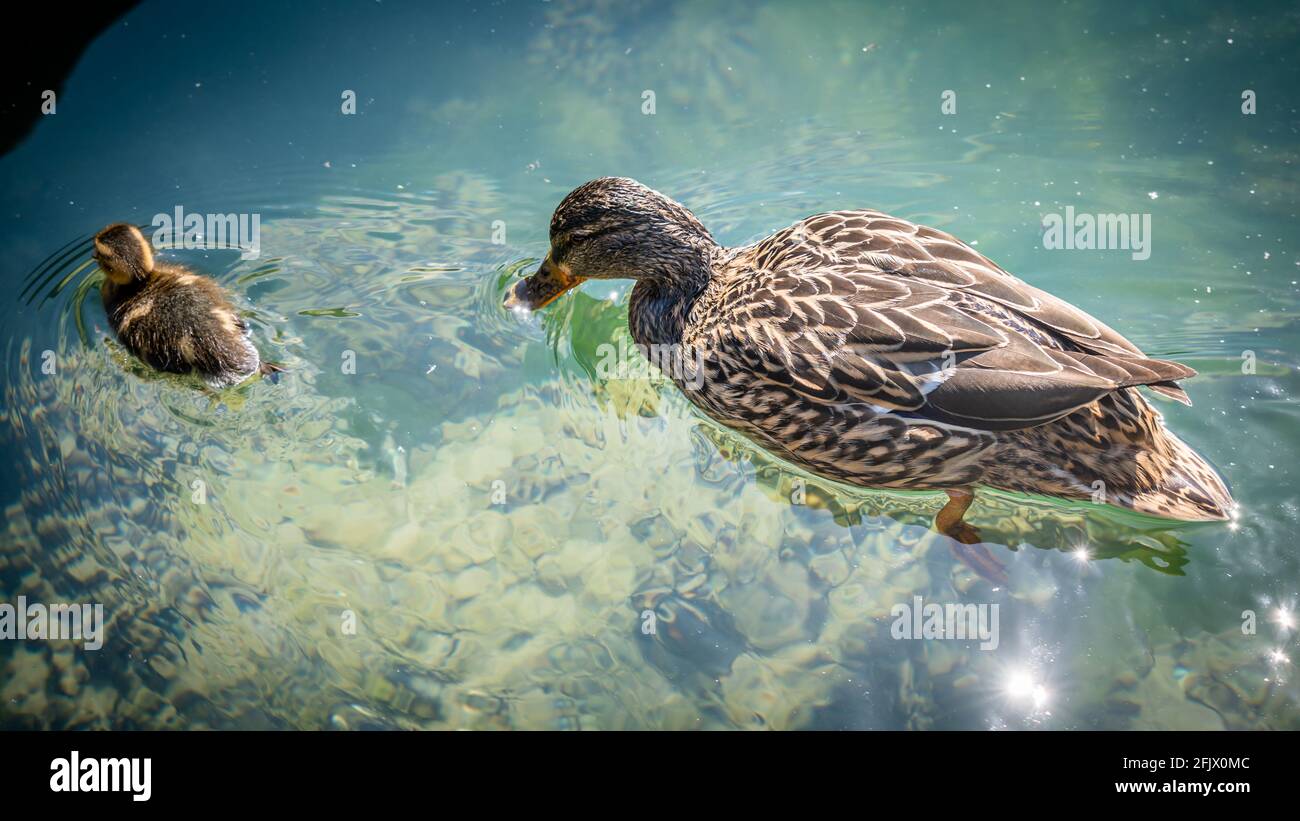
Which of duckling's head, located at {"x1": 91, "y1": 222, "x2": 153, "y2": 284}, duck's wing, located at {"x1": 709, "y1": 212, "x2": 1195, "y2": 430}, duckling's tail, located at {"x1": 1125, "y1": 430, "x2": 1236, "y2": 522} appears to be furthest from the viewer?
duckling's head, located at {"x1": 91, "y1": 222, "x2": 153, "y2": 284}

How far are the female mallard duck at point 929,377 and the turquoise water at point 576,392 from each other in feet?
1.08

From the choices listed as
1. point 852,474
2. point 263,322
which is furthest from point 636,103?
point 852,474

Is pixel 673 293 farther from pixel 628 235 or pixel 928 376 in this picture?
pixel 928 376

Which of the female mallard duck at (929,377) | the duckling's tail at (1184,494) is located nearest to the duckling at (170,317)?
the female mallard duck at (929,377)

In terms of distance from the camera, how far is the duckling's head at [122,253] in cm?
400

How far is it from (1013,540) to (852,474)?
0.74 m

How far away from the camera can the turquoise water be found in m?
3.26

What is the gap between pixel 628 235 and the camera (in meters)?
3.84

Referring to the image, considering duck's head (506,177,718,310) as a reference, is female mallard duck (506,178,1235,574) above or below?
below

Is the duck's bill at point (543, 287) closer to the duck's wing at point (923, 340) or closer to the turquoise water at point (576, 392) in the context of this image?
the turquoise water at point (576, 392)

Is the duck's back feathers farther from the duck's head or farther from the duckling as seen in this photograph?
the duck's head

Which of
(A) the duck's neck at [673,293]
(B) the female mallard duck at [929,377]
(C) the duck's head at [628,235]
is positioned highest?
(C) the duck's head at [628,235]

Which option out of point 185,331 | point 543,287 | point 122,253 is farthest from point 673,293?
point 122,253

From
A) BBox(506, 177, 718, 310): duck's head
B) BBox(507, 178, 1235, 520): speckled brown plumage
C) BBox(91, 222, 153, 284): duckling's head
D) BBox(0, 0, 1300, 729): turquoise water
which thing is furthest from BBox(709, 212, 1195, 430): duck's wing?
BBox(91, 222, 153, 284): duckling's head
